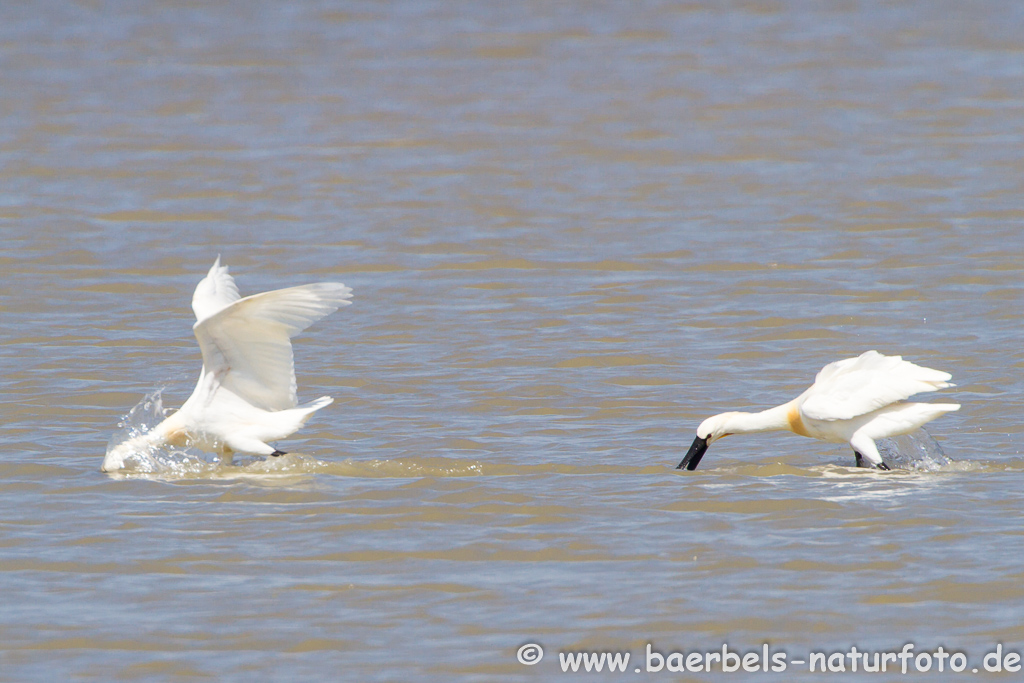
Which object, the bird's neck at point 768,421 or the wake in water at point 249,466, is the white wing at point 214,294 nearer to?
the wake in water at point 249,466

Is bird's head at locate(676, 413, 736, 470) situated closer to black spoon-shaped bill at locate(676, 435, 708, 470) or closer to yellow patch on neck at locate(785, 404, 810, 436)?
black spoon-shaped bill at locate(676, 435, 708, 470)

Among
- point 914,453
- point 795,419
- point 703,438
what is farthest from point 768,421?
point 914,453


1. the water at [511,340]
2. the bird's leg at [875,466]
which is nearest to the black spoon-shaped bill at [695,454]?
the water at [511,340]

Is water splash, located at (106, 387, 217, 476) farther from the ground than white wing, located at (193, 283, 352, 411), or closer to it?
closer to it

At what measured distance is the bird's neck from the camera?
8.93 metres

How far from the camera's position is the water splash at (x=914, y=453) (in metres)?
8.80

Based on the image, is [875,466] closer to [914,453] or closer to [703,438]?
[914,453]

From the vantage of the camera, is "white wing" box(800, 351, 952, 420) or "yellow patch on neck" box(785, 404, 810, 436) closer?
"white wing" box(800, 351, 952, 420)

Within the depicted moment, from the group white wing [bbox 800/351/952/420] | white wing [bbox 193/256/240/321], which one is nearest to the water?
white wing [bbox 800/351/952/420]

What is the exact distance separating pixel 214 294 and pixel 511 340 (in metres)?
2.80

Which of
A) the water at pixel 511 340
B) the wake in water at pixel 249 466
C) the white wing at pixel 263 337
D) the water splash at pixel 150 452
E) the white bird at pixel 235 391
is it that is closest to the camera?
the water at pixel 511 340

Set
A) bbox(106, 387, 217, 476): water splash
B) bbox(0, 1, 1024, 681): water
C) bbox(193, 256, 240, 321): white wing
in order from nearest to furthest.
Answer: bbox(0, 1, 1024, 681): water
bbox(106, 387, 217, 476): water splash
bbox(193, 256, 240, 321): white wing
